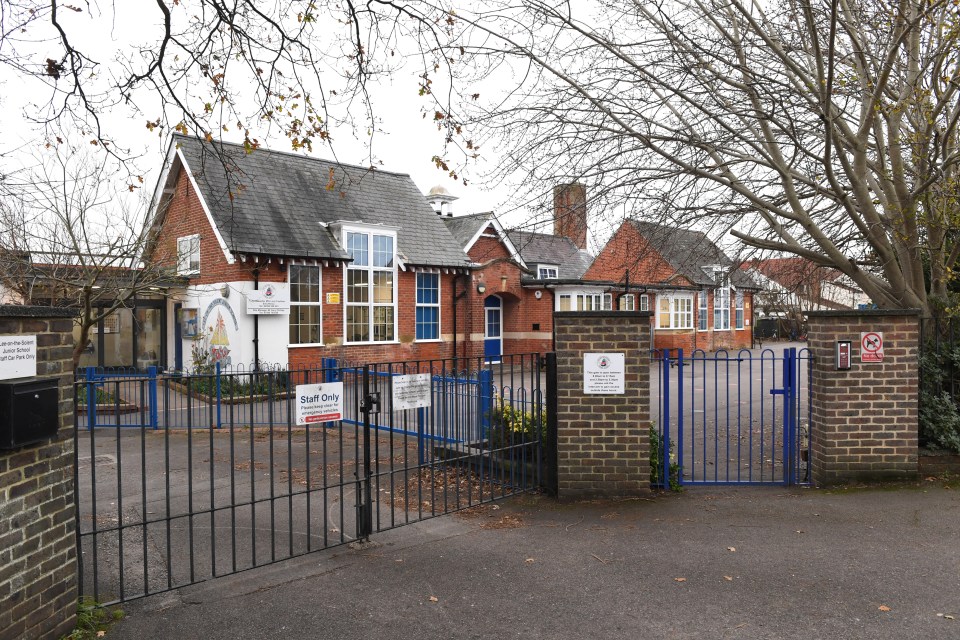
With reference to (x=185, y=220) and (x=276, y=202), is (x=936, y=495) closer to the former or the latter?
(x=276, y=202)

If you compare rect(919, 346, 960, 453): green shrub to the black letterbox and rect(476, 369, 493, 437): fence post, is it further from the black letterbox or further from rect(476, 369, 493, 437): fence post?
→ the black letterbox

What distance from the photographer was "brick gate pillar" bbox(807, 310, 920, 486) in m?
7.32

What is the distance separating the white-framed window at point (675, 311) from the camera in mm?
33656

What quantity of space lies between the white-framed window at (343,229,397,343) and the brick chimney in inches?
460

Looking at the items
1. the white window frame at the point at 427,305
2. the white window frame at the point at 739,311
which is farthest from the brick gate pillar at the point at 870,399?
the white window frame at the point at 739,311

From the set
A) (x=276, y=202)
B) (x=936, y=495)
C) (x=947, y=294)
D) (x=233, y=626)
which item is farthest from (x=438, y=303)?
(x=233, y=626)

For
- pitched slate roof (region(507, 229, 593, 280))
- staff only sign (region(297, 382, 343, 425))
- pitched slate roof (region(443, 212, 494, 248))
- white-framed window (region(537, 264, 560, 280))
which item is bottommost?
A: staff only sign (region(297, 382, 343, 425))

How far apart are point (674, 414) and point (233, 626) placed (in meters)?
11.0

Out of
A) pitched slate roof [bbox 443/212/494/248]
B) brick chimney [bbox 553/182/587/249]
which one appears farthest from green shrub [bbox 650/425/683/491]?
pitched slate roof [bbox 443/212/494/248]

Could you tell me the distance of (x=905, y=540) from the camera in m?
5.66

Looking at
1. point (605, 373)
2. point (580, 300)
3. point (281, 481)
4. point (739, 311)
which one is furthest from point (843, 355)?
point (739, 311)

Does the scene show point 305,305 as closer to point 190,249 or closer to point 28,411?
point 190,249

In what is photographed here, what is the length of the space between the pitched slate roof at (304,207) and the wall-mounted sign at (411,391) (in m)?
11.3

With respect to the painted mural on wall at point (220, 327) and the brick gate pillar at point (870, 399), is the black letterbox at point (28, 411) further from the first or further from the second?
the painted mural on wall at point (220, 327)
